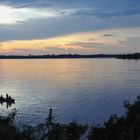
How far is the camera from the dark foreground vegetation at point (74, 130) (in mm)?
13914

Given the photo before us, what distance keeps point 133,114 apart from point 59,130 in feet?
17.7

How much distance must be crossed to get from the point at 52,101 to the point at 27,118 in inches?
664

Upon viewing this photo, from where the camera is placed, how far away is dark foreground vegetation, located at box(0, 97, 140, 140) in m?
13.9

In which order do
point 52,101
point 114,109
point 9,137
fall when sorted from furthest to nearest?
1. point 52,101
2. point 114,109
3. point 9,137

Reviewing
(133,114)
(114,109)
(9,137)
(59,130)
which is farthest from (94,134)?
(114,109)

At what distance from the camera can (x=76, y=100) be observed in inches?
2454

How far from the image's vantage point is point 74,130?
15.2 metres

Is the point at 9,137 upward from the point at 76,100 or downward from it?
upward

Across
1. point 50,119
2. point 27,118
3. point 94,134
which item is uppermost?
point 50,119

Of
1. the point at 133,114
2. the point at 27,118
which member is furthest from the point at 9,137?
the point at 27,118

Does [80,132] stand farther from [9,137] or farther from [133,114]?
[133,114]

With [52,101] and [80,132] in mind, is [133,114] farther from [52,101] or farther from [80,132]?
[52,101]

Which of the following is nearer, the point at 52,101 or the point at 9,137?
the point at 9,137

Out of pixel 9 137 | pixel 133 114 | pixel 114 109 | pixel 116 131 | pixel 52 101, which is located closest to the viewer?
pixel 9 137
